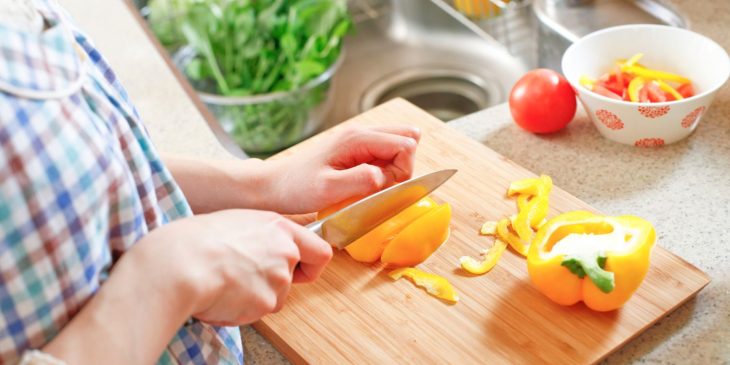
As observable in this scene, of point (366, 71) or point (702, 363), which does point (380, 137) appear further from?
point (366, 71)

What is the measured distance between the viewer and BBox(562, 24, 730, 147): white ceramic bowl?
1097 mm

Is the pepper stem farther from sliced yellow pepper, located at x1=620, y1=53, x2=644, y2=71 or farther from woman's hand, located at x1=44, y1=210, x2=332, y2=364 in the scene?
sliced yellow pepper, located at x1=620, y1=53, x2=644, y2=71

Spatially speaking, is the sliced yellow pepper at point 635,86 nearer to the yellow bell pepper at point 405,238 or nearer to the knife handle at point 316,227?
the yellow bell pepper at point 405,238

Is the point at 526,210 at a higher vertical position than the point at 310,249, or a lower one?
lower

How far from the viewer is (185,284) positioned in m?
0.68

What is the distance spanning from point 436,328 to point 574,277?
15 centimetres

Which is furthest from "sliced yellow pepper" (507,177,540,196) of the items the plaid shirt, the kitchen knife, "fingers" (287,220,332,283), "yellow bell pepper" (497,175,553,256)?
the plaid shirt

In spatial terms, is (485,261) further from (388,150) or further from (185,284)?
(185,284)

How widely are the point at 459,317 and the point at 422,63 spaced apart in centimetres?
107

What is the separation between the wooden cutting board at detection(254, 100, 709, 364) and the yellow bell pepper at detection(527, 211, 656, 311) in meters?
0.03

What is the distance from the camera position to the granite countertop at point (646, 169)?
2.83 feet

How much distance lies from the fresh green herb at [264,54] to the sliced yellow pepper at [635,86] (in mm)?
640

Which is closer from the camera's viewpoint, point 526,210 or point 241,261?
point 241,261

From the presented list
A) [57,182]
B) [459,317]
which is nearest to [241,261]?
[57,182]
